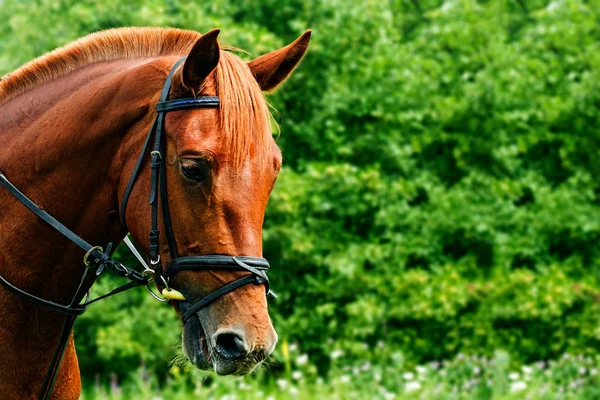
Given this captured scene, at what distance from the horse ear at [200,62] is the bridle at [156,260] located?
0.06 meters

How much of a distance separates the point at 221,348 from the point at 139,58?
1181mm

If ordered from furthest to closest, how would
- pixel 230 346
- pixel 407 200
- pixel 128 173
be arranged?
1. pixel 407 200
2. pixel 128 173
3. pixel 230 346

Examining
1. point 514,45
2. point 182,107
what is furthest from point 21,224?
point 514,45

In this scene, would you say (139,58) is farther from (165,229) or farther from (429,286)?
(429,286)

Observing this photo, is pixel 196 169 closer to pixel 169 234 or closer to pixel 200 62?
pixel 169 234

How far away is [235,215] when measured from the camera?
7.04 feet

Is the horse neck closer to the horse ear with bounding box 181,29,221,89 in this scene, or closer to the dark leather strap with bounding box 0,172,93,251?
the dark leather strap with bounding box 0,172,93,251

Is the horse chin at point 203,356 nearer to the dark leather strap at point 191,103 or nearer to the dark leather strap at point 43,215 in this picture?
the dark leather strap at point 43,215

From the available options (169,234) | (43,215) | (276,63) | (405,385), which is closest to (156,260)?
(169,234)

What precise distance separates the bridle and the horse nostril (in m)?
0.12

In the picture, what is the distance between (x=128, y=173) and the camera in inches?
92.8

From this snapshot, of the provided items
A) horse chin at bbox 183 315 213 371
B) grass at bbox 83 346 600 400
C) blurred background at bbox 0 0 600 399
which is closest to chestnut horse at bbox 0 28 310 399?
horse chin at bbox 183 315 213 371

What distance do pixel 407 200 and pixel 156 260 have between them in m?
7.96

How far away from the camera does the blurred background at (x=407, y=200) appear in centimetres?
853
